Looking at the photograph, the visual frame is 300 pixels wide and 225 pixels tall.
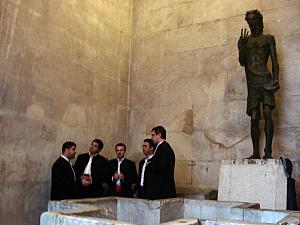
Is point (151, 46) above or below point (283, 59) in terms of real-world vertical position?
above

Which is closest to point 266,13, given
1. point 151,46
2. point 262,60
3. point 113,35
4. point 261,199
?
point 262,60

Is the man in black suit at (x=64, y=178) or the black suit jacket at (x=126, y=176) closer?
the man in black suit at (x=64, y=178)

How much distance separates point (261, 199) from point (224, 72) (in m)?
2.51

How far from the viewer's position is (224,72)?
6.57 metres

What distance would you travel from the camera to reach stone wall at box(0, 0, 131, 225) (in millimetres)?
5184

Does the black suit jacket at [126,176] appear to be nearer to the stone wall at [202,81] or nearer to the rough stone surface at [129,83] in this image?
the rough stone surface at [129,83]

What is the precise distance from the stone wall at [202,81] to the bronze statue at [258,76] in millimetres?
835

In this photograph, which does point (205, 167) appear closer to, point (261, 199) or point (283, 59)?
point (261, 199)

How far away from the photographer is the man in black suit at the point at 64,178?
16.3ft

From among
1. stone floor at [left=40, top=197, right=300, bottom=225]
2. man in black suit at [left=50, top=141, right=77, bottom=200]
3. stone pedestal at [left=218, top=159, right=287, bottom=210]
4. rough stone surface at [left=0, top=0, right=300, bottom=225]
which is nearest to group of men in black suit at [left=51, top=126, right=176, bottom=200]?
man in black suit at [left=50, top=141, right=77, bottom=200]

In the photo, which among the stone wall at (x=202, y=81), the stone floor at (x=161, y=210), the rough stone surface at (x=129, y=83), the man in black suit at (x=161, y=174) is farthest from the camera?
the stone wall at (x=202, y=81)

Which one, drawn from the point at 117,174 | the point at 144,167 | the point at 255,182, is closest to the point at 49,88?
the point at 117,174

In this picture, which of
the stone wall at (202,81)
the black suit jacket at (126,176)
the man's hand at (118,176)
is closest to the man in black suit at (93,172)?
the black suit jacket at (126,176)

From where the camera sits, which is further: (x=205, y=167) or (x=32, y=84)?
(x=205, y=167)
